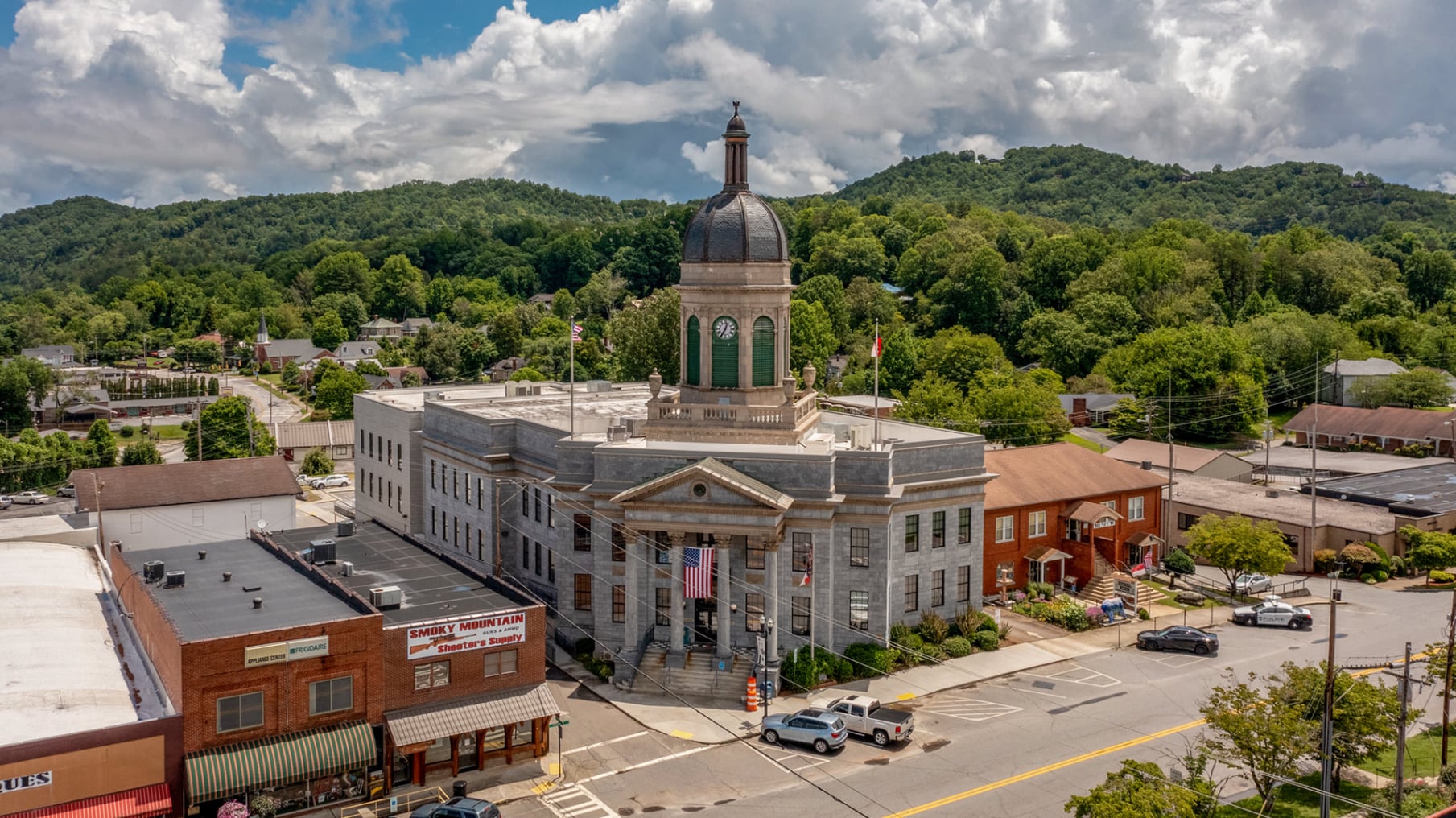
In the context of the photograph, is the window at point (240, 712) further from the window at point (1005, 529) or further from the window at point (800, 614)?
the window at point (1005, 529)

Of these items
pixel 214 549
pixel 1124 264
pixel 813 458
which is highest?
pixel 1124 264

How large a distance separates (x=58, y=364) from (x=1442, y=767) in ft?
672

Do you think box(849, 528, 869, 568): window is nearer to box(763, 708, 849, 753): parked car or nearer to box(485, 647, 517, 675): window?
box(763, 708, 849, 753): parked car

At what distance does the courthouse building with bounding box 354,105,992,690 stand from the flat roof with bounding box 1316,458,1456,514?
3363 cm

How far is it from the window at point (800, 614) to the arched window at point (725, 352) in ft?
34.4

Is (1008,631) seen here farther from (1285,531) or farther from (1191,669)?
(1285,531)

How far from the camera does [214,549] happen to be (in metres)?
52.2

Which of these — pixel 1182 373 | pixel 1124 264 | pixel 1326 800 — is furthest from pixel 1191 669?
pixel 1124 264

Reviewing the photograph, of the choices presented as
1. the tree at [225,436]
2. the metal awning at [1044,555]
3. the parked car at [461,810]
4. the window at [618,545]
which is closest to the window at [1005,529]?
the metal awning at [1044,555]

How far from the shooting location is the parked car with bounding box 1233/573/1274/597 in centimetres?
6412

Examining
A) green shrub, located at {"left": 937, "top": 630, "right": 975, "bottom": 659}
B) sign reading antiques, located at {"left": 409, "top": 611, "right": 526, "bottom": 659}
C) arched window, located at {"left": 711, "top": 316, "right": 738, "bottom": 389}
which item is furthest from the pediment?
green shrub, located at {"left": 937, "top": 630, "right": 975, "bottom": 659}

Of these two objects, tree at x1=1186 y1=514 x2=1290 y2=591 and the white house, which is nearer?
tree at x1=1186 y1=514 x2=1290 y2=591

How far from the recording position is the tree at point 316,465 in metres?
109

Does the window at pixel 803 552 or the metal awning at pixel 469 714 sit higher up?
the window at pixel 803 552
